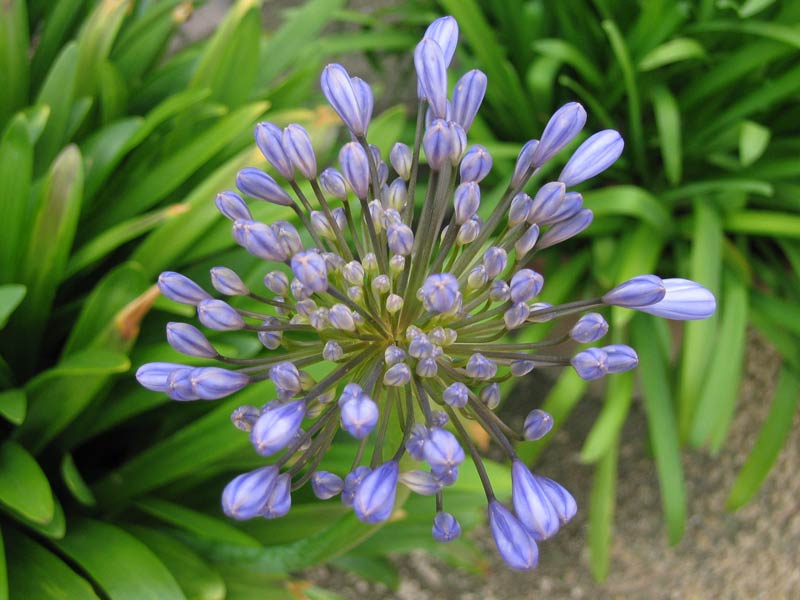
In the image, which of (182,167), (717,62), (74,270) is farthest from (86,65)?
(717,62)

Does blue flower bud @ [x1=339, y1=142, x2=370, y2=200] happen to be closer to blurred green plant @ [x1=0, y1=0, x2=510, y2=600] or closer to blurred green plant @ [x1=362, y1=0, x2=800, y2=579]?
blurred green plant @ [x1=0, y1=0, x2=510, y2=600]

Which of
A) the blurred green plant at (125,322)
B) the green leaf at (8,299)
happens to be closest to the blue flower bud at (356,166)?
the blurred green plant at (125,322)

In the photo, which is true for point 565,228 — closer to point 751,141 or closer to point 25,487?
point 25,487

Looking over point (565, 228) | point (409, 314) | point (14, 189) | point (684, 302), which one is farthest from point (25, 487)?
point (684, 302)

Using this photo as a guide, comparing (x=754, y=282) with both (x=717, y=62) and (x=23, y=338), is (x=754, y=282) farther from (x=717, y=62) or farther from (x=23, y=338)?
(x=23, y=338)

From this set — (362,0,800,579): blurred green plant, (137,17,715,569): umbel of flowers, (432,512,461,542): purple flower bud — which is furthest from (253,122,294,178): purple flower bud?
(362,0,800,579): blurred green plant

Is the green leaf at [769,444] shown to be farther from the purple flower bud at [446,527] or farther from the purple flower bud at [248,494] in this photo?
the purple flower bud at [248,494]
